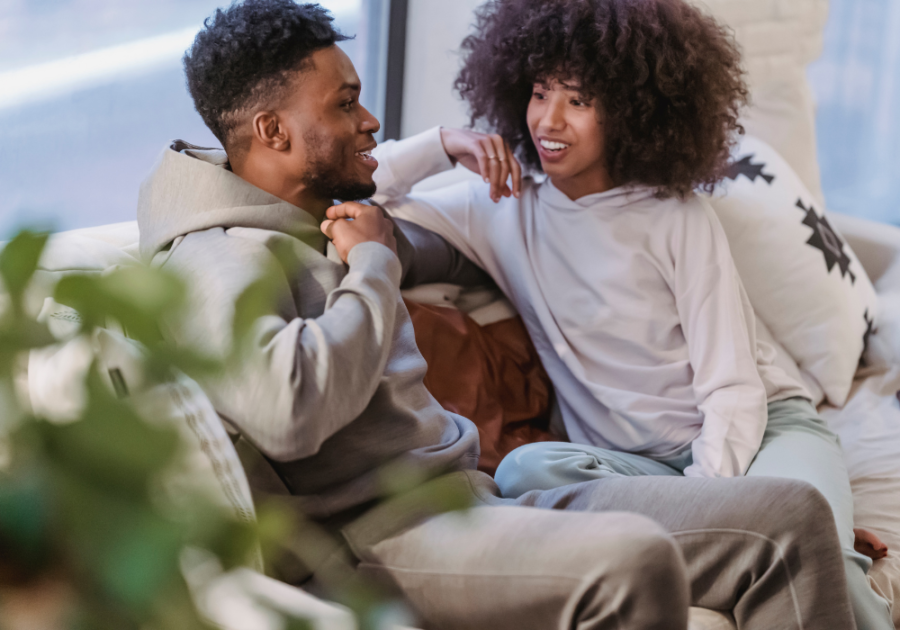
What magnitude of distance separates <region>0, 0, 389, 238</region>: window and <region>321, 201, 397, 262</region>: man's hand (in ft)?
1.36

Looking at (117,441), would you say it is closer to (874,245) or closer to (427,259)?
(427,259)

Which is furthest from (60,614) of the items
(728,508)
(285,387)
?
(728,508)

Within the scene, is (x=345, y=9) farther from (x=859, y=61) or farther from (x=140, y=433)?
(x=140, y=433)

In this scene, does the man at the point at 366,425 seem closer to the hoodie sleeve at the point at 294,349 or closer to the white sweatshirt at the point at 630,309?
the hoodie sleeve at the point at 294,349

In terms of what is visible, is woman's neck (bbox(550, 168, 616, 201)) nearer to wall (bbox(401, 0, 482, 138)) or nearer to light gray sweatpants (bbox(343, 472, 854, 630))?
light gray sweatpants (bbox(343, 472, 854, 630))

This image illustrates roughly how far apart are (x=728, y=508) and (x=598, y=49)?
31.2 inches

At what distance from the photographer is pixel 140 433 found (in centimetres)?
27

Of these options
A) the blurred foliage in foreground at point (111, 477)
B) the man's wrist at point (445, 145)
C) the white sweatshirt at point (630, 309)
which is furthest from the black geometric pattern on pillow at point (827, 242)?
the blurred foliage in foreground at point (111, 477)

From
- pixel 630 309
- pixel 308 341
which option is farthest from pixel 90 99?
pixel 630 309

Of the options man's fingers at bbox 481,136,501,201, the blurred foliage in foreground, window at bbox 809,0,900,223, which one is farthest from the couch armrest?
the blurred foliage in foreground

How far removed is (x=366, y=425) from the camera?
39.3 inches

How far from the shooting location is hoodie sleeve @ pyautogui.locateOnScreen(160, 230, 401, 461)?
819 millimetres

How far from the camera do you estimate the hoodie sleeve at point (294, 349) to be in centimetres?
82

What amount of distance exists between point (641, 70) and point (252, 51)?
66cm
